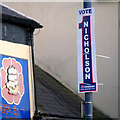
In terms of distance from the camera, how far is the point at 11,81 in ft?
45.7

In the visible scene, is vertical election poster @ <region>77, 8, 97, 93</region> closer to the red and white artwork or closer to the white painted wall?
the red and white artwork

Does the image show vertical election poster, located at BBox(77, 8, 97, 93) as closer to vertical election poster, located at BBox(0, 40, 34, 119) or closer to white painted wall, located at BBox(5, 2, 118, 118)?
vertical election poster, located at BBox(0, 40, 34, 119)

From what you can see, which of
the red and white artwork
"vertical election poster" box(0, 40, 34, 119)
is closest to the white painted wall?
"vertical election poster" box(0, 40, 34, 119)

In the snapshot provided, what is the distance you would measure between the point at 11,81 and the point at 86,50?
2413mm

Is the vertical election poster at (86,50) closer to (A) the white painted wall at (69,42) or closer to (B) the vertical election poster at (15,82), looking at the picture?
(B) the vertical election poster at (15,82)

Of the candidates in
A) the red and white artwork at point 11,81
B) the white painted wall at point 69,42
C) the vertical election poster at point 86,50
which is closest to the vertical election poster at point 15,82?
the red and white artwork at point 11,81

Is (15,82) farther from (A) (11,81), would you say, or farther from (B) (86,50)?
(B) (86,50)

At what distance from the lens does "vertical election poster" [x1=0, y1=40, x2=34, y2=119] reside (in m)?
13.6

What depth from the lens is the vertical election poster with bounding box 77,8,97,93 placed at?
539 inches

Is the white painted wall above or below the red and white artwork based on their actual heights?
above

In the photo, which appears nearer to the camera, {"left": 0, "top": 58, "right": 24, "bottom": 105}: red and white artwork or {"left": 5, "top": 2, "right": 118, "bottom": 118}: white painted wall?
{"left": 0, "top": 58, "right": 24, "bottom": 105}: red and white artwork

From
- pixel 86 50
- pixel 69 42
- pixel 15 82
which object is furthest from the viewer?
pixel 69 42

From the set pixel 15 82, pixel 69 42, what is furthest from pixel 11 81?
pixel 69 42

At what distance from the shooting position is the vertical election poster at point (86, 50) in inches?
539
